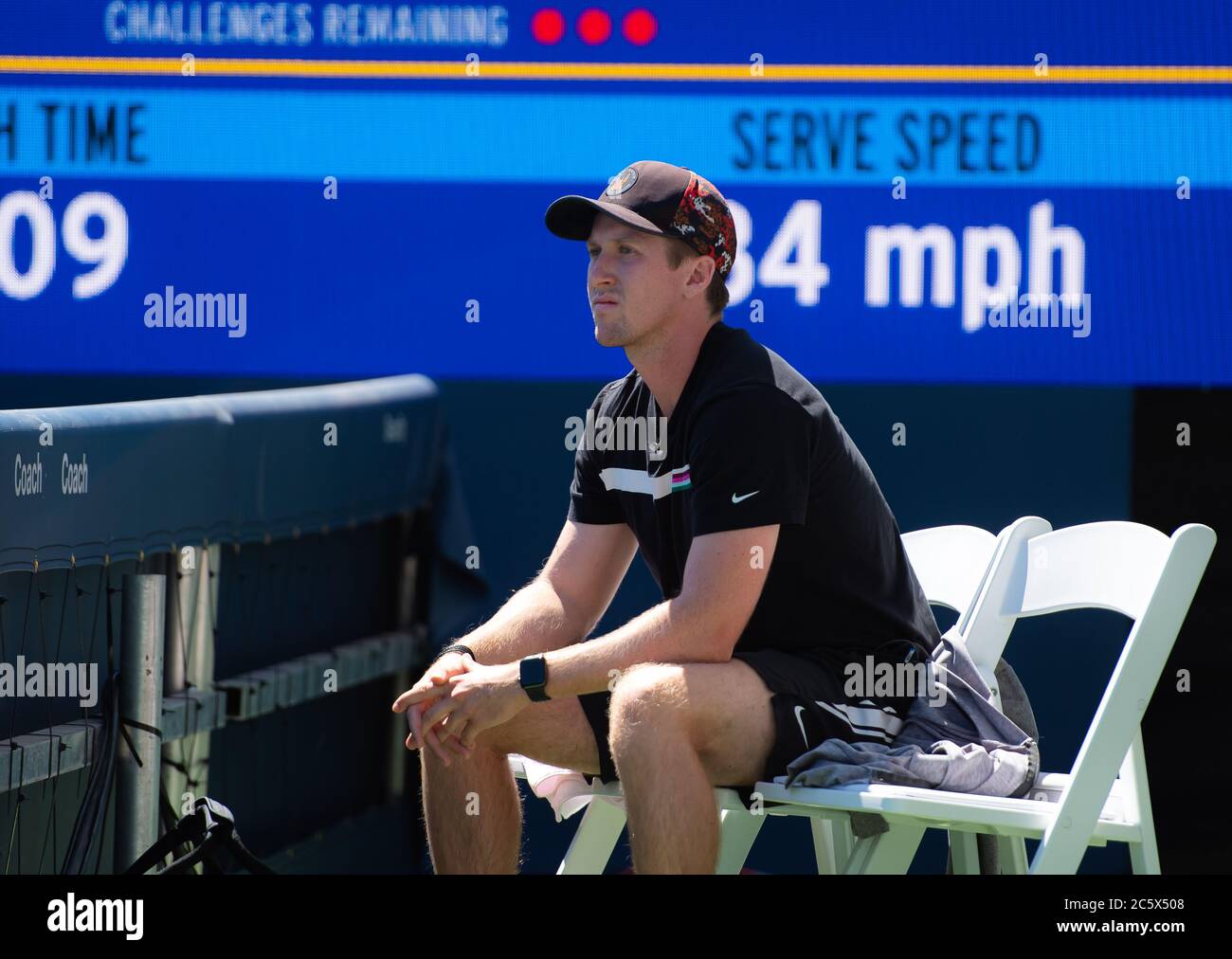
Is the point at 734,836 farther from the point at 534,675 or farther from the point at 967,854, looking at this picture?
the point at 534,675

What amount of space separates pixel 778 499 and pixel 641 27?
1.81m

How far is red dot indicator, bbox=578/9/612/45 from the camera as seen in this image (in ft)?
13.0

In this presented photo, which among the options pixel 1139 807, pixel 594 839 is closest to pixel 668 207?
pixel 594 839

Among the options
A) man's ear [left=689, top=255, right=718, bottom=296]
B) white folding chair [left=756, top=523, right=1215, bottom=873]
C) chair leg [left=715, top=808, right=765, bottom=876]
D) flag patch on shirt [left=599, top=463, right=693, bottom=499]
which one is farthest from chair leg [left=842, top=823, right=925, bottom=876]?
man's ear [left=689, top=255, right=718, bottom=296]

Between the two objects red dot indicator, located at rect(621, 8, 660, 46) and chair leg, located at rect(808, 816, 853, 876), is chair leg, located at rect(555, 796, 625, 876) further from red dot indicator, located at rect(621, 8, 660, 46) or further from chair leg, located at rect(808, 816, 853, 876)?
red dot indicator, located at rect(621, 8, 660, 46)

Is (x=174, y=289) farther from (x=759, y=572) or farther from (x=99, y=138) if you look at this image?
(x=759, y=572)

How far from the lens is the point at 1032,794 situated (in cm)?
254

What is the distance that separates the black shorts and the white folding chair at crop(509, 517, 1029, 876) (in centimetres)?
8

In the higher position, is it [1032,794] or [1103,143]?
[1103,143]

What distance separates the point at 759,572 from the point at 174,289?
2.01 meters

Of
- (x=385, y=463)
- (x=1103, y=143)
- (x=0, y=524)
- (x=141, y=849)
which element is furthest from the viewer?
(x=385, y=463)

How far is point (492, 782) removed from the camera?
8.41 ft

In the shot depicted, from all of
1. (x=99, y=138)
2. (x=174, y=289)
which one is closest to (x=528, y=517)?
(x=174, y=289)
